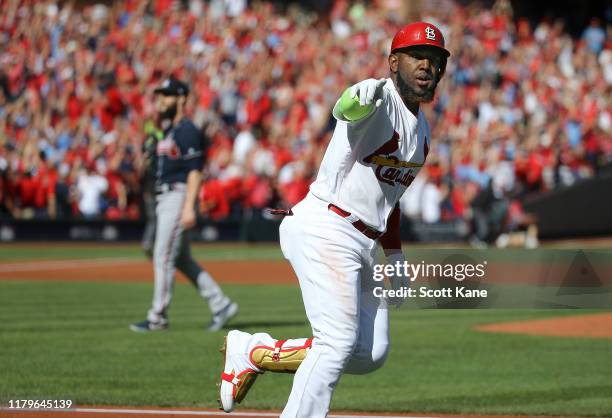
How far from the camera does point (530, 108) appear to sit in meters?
29.0

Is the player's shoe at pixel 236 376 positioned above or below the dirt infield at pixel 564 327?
above

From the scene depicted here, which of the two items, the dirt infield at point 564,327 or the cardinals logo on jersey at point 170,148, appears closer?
the cardinals logo on jersey at point 170,148

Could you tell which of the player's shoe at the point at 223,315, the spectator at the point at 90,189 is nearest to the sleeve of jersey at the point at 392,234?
the player's shoe at the point at 223,315

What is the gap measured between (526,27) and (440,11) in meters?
3.22

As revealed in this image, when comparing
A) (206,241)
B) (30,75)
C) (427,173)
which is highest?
(30,75)

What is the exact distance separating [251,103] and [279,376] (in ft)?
59.3

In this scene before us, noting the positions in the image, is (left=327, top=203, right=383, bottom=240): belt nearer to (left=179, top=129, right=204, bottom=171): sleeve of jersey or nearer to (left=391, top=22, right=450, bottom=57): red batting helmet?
(left=391, top=22, right=450, bottom=57): red batting helmet

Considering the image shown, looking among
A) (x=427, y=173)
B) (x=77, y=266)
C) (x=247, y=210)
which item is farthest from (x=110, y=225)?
(x=427, y=173)

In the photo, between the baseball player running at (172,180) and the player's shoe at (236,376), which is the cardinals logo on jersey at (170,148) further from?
the player's shoe at (236,376)

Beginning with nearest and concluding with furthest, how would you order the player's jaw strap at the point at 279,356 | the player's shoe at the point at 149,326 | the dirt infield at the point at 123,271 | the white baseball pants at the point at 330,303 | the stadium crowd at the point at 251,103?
the white baseball pants at the point at 330,303 < the player's jaw strap at the point at 279,356 < the player's shoe at the point at 149,326 < the dirt infield at the point at 123,271 < the stadium crowd at the point at 251,103

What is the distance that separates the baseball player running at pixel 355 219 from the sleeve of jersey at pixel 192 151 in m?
5.63

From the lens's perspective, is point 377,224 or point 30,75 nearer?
point 377,224

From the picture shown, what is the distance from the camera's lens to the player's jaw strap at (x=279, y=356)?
6.11 meters

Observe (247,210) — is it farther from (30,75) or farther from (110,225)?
(30,75)
